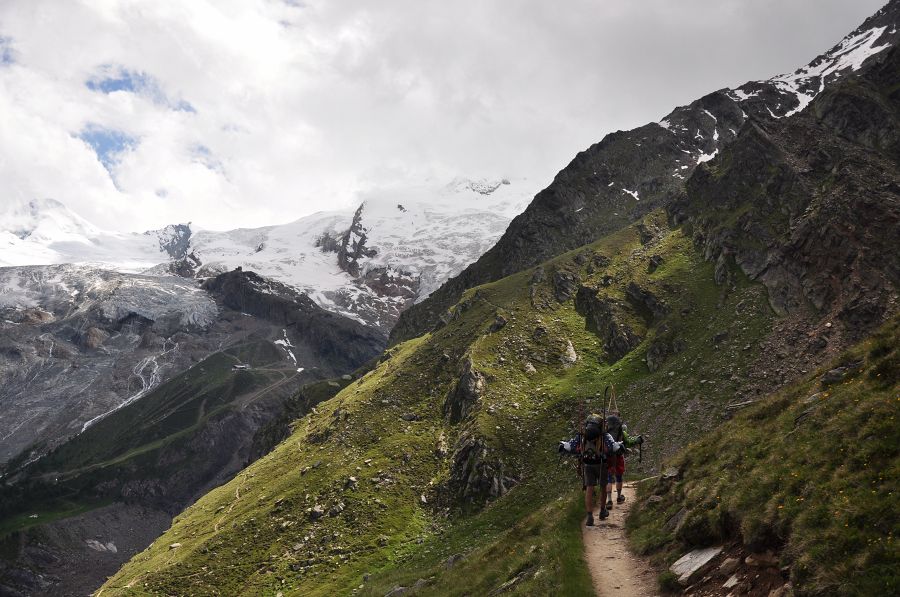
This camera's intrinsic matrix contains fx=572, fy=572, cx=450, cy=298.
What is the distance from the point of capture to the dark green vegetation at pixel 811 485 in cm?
1276

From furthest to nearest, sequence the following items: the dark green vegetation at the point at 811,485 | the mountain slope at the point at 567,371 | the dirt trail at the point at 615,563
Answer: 1. the mountain slope at the point at 567,371
2. the dirt trail at the point at 615,563
3. the dark green vegetation at the point at 811,485

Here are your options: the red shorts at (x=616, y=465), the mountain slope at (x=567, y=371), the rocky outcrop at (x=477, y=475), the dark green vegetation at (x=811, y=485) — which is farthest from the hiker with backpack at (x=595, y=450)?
the rocky outcrop at (x=477, y=475)

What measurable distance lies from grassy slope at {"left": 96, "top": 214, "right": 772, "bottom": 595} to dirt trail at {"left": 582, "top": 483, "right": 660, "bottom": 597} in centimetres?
1163

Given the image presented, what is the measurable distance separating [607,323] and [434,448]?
34.7 meters

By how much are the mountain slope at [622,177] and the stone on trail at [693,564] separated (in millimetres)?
135399

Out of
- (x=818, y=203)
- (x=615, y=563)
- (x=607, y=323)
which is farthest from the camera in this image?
(x=607, y=323)

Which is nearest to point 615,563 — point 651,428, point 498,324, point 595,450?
point 595,450

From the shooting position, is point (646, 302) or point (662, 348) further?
point (646, 302)

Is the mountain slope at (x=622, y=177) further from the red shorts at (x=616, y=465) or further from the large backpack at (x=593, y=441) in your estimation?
the large backpack at (x=593, y=441)

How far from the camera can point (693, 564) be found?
703 inches

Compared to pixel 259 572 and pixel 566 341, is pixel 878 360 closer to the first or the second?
pixel 259 572

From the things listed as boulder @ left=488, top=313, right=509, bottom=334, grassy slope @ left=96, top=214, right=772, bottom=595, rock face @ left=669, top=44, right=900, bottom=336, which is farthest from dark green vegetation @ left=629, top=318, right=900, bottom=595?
boulder @ left=488, top=313, right=509, bottom=334

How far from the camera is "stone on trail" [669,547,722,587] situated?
1711 centimetres

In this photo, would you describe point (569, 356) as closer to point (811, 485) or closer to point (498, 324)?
point (498, 324)
